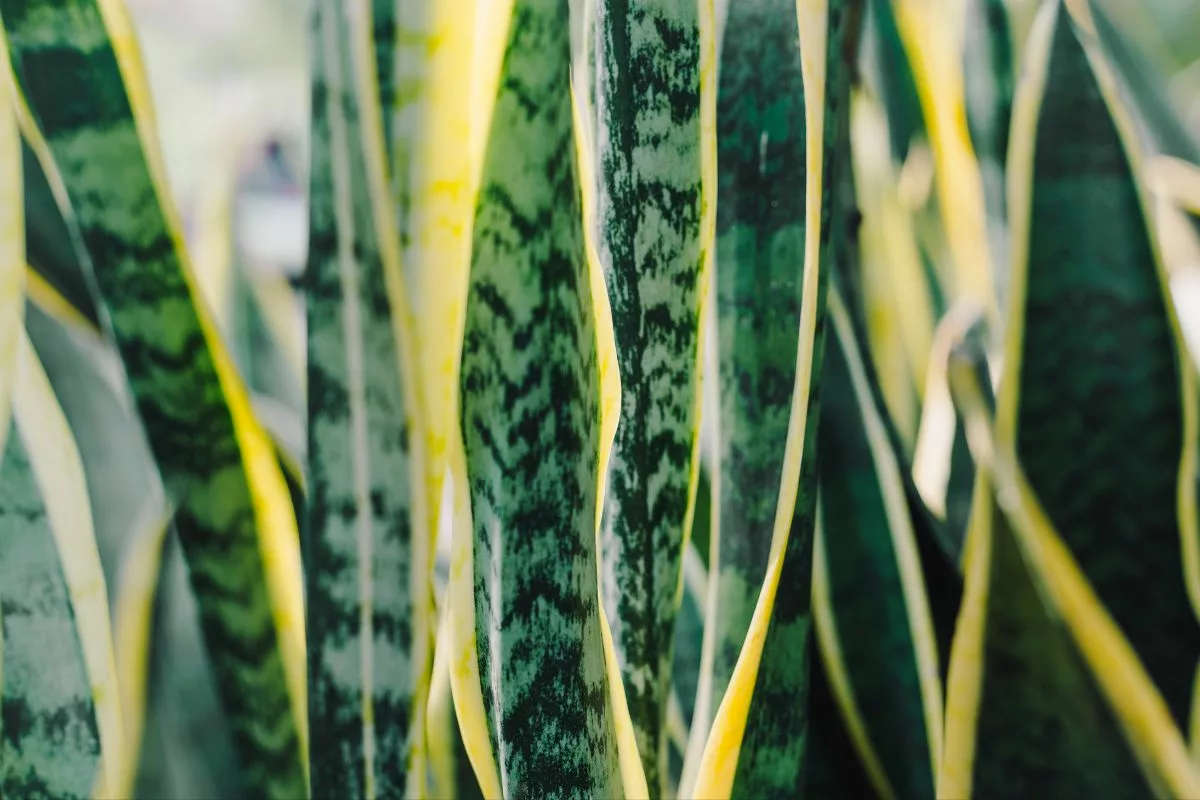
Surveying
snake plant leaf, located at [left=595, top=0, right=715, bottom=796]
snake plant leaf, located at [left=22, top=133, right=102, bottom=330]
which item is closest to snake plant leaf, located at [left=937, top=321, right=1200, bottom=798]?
snake plant leaf, located at [left=595, top=0, right=715, bottom=796]

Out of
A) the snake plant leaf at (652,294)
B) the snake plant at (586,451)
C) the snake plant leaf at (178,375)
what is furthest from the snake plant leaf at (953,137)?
the snake plant leaf at (178,375)

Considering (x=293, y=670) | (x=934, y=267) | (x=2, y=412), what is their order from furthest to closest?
1. (x=934, y=267)
2. (x=293, y=670)
3. (x=2, y=412)

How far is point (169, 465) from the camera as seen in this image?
340 millimetres

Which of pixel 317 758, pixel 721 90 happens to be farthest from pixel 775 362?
Result: pixel 317 758

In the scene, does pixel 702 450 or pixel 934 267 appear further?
pixel 934 267

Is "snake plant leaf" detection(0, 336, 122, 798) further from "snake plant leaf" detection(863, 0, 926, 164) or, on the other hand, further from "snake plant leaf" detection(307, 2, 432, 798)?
"snake plant leaf" detection(863, 0, 926, 164)

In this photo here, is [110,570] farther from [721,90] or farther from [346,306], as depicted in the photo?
[721,90]

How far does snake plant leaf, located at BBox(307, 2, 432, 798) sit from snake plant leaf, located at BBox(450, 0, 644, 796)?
3 cm

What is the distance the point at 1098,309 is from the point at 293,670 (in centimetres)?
39

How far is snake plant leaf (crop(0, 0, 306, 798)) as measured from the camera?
30 centimetres

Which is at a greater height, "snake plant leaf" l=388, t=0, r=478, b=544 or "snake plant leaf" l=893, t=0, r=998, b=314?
"snake plant leaf" l=893, t=0, r=998, b=314

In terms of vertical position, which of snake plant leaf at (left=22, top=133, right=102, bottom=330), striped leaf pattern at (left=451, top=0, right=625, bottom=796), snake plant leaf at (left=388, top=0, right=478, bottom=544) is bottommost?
striped leaf pattern at (left=451, top=0, right=625, bottom=796)

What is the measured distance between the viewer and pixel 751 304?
0.32 metres

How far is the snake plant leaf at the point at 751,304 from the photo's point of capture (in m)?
0.31
